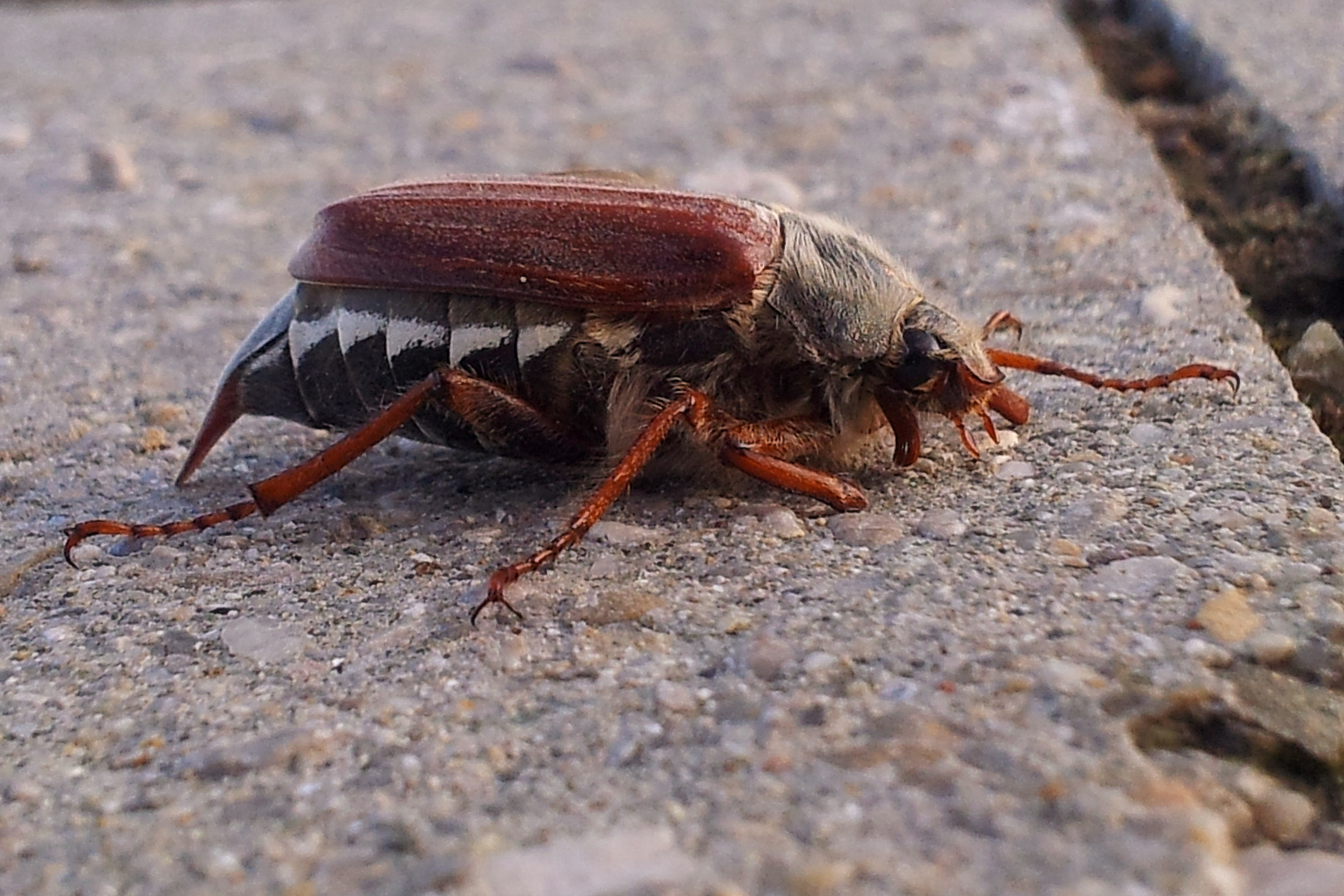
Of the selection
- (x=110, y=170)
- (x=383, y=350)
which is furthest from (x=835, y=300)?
(x=110, y=170)

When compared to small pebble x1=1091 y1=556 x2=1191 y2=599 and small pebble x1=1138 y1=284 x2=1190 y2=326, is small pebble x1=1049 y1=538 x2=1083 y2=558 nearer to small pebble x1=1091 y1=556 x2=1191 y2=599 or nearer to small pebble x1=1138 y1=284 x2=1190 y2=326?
small pebble x1=1091 y1=556 x2=1191 y2=599

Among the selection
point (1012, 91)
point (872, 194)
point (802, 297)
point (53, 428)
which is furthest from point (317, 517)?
point (1012, 91)

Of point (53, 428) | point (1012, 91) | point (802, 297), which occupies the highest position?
point (1012, 91)

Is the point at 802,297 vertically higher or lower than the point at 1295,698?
higher

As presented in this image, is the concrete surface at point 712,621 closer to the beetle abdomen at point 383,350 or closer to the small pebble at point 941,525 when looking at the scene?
the small pebble at point 941,525

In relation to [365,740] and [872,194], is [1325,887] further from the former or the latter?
[872,194]

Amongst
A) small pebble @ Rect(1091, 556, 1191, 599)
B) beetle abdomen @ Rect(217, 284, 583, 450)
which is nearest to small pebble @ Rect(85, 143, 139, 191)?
beetle abdomen @ Rect(217, 284, 583, 450)
